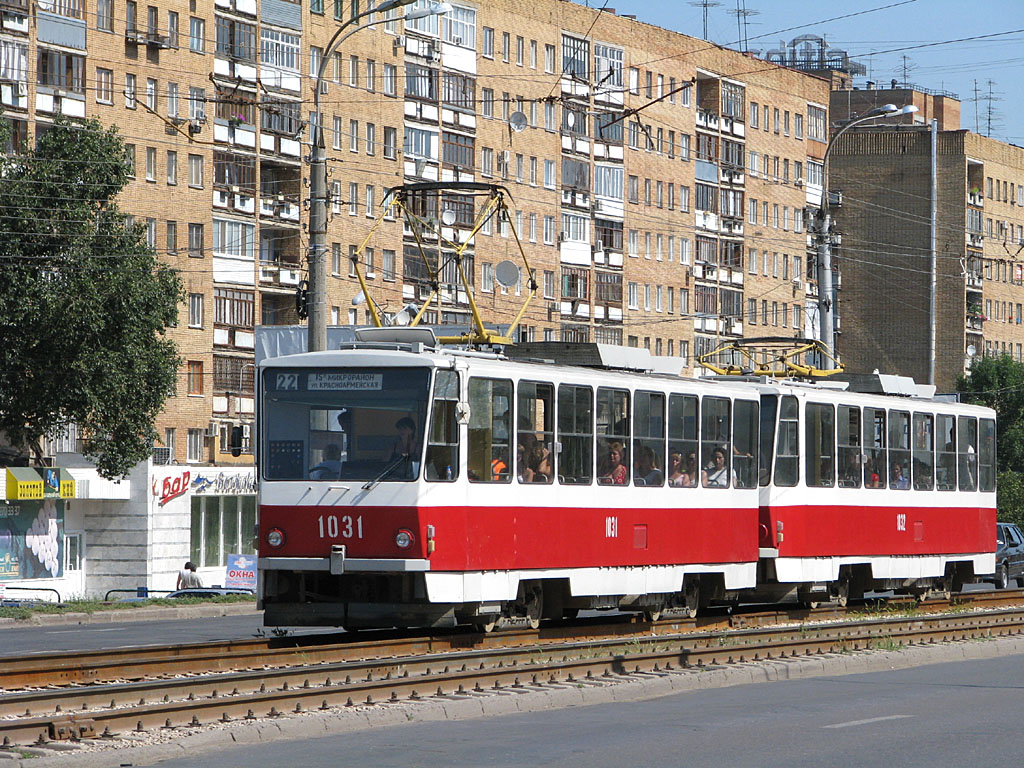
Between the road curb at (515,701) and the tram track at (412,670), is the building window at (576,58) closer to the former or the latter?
the tram track at (412,670)

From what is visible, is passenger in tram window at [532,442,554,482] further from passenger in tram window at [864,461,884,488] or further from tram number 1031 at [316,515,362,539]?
passenger in tram window at [864,461,884,488]

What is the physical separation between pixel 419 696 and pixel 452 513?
4484mm

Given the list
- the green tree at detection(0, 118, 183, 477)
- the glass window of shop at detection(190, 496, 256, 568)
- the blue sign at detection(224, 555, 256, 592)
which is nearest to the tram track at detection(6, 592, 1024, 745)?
the green tree at detection(0, 118, 183, 477)

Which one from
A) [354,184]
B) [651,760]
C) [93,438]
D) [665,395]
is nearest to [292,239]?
[354,184]

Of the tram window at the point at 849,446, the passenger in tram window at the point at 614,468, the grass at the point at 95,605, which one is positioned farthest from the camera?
the grass at the point at 95,605

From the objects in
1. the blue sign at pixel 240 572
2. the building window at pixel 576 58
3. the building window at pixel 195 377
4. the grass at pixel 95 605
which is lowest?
the blue sign at pixel 240 572

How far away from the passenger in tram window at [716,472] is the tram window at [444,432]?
17.8ft

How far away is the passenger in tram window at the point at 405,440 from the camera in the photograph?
1983 centimetres

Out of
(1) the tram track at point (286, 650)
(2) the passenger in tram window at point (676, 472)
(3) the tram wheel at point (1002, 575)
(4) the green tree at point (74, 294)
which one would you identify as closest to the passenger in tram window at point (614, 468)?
(2) the passenger in tram window at point (676, 472)

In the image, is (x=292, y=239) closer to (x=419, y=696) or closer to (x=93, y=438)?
(x=93, y=438)

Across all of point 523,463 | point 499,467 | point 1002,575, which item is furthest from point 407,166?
point 499,467

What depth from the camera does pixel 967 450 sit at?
31625mm

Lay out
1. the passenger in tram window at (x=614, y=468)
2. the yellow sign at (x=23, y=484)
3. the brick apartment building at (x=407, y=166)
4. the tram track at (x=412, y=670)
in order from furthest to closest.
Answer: the brick apartment building at (x=407, y=166), the yellow sign at (x=23, y=484), the passenger in tram window at (x=614, y=468), the tram track at (x=412, y=670)

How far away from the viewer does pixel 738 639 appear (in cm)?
2152
